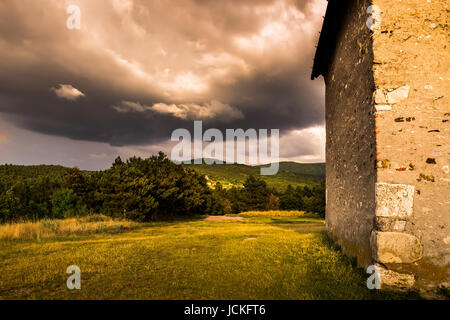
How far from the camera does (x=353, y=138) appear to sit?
253 inches

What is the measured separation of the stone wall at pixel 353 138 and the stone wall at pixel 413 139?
0.26 m

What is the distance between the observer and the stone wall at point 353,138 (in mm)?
5426

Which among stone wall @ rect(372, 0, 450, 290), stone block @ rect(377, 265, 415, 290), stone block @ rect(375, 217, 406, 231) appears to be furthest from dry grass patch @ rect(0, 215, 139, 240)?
stone wall @ rect(372, 0, 450, 290)

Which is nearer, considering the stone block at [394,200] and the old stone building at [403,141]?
the old stone building at [403,141]

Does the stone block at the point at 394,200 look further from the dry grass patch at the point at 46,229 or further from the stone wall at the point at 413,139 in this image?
the dry grass patch at the point at 46,229

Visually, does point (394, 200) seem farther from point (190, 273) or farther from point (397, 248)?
point (190, 273)

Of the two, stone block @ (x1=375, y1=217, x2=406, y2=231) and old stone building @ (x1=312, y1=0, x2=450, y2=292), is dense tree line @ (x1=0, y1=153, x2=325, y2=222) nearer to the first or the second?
old stone building @ (x1=312, y1=0, x2=450, y2=292)

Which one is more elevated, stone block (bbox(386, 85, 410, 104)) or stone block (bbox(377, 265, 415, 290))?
stone block (bbox(386, 85, 410, 104))

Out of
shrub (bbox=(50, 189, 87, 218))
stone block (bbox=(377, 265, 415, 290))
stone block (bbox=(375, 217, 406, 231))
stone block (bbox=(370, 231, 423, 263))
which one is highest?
stone block (bbox=(375, 217, 406, 231))

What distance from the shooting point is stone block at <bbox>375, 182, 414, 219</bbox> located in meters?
4.76

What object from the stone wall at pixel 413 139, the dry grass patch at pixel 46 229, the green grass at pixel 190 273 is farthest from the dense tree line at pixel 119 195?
the stone wall at pixel 413 139

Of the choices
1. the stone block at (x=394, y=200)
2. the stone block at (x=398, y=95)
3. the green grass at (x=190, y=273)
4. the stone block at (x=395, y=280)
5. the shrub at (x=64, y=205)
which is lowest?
the shrub at (x=64, y=205)

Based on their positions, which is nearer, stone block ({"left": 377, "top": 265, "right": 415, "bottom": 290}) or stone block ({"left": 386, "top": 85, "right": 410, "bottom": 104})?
stone block ({"left": 377, "top": 265, "right": 415, "bottom": 290})
